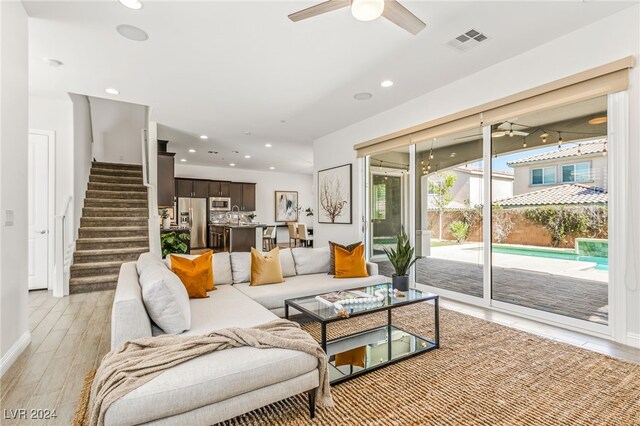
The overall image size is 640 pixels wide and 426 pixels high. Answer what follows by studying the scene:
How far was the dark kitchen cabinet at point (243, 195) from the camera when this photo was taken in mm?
10578

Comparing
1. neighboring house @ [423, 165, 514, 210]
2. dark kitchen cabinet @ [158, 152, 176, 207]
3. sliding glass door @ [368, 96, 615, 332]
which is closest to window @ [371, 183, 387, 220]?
sliding glass door @ [368, 96, 615, 332]

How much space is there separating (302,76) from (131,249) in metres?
3.96

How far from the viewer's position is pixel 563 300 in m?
3.28

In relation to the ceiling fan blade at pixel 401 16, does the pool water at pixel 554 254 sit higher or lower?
lower

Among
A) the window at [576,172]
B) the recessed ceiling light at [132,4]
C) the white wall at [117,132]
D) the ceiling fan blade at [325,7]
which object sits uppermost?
the white wall at [117,132]

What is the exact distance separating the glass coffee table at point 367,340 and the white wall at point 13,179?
207cm

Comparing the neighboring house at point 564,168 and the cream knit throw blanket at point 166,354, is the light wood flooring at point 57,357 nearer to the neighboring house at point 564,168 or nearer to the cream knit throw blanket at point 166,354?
the cream knit throw blanket at point 166,354

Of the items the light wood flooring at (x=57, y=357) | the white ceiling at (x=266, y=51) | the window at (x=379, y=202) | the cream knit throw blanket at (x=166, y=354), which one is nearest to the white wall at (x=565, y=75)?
the white ceiling at (x=266, y=51)

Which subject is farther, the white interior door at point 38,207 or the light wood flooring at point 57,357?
the white interior door at point 38,207

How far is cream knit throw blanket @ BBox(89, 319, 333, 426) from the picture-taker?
4.29ft

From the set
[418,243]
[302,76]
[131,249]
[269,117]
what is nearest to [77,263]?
[131,249]

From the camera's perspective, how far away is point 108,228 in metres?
5.34

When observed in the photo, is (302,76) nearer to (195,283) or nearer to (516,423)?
(195,283)

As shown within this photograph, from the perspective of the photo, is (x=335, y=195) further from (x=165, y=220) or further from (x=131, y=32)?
(x=131, y=32)
